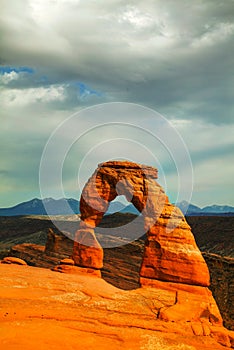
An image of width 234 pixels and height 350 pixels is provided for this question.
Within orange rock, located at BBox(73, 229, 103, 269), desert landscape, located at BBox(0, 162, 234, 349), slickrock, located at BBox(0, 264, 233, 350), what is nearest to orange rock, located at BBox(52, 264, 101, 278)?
desert landscape, located at BBox(0, 162, 234, 349)

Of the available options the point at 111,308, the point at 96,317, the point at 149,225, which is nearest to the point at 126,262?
the point at 149,225

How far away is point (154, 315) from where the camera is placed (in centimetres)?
1234

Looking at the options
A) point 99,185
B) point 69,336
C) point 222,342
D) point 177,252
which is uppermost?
point 99,185

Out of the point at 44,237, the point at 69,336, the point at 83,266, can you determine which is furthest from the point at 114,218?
the point at 69,336

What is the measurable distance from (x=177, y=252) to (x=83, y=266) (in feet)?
20.9

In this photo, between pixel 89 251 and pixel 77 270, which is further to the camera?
pixel 89 251

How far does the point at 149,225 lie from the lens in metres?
19.3

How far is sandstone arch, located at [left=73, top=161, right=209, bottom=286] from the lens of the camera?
17891 millimetres

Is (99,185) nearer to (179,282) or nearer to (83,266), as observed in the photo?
(83,266)

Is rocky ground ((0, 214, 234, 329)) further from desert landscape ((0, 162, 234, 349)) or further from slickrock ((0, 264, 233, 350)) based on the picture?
slickrock ((0, 264, 233, 350))

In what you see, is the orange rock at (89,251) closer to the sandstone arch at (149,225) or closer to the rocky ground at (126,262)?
the sandstone arch at (149,225)

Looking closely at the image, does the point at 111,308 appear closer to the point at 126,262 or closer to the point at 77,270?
the point at 77,270

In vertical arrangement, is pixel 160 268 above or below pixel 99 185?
below

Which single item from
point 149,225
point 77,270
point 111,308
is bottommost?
point 111,308
